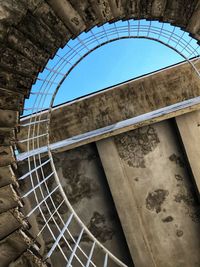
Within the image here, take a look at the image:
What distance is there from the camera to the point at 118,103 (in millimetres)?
A: 7227

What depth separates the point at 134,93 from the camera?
23.8 feet

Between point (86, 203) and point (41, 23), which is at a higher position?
point (41, 23)

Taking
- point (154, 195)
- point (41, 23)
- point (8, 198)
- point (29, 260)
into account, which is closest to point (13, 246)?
point (29, 260)

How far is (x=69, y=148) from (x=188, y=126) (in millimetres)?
2092

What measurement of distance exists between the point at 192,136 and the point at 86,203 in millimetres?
2196

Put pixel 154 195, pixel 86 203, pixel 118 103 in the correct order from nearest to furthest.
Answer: pixel 154 195, pixel 86 203, pixel 118 103

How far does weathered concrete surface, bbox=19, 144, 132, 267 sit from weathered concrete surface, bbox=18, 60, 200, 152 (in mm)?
2438

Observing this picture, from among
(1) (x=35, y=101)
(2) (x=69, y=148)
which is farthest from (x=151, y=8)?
(2) (x=69, y=148)

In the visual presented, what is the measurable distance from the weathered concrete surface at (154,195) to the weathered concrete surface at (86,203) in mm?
283

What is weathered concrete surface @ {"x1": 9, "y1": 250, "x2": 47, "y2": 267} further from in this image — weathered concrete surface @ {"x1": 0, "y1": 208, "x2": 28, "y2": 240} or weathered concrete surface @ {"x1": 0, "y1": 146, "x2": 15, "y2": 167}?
weathered concrete surface @ {"x1": 0, "y1": 146, "x2": 15, "y2": 167}

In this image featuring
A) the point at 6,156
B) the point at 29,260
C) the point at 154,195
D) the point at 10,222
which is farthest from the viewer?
the point at 154,195

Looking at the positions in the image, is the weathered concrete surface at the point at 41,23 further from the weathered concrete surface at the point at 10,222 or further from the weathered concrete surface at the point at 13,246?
the weathered concrete surface at the point at 13,246

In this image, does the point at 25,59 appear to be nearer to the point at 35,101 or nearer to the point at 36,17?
the point at 36,17

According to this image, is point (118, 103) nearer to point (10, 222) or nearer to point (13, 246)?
point (10, 222)
